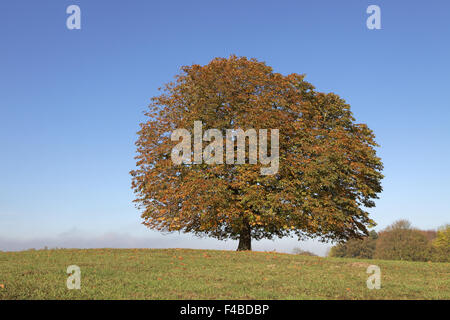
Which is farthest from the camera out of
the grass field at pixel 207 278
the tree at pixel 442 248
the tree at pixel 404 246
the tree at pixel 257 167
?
the tree at pixel 404 246

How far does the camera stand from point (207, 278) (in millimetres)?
15352

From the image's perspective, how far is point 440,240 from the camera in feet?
261

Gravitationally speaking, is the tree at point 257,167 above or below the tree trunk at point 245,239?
above

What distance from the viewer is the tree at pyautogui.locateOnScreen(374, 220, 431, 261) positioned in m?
75.3

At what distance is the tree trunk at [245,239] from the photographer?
27.8 meters

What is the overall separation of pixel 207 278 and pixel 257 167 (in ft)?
35.9

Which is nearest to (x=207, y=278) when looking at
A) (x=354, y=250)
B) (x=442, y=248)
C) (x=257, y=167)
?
(x=257, y=167)

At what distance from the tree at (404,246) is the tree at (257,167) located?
174 ft

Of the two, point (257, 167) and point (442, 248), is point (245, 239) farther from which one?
point (442, 248)

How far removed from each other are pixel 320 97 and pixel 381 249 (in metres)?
61.3

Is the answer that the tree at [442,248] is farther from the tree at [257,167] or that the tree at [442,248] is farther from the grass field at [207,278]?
the grass field at [207,278]

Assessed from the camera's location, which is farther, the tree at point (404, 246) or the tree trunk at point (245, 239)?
the tree at point (404, 246)

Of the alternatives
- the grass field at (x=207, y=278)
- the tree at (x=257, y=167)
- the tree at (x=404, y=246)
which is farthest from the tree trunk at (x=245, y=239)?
the tree at (x=404, y=246)
